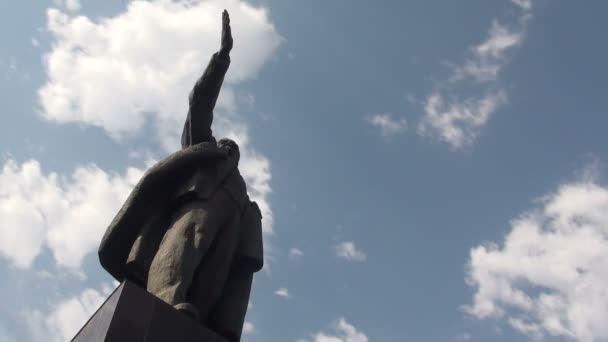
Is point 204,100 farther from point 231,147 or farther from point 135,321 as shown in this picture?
point 135,321

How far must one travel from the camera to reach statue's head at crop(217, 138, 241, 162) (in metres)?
7.23

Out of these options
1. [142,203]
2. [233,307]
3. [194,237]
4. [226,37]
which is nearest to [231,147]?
[226,37]

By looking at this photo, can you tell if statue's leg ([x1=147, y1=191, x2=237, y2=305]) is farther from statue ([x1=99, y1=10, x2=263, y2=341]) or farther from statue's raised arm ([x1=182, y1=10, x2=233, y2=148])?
statue's raised arm ([x1=182, y1=10, x2=233, y2=148])

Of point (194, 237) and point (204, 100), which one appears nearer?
point (194, 237)

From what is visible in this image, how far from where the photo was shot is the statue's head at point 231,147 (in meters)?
7.23

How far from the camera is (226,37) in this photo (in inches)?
287

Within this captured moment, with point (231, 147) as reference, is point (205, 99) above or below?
above

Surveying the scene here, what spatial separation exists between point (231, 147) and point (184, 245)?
1.85 metres

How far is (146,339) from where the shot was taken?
4.54 metres

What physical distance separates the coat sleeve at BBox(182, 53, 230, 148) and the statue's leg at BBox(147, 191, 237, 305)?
3.35ft

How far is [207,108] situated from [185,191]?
1295 millimetres

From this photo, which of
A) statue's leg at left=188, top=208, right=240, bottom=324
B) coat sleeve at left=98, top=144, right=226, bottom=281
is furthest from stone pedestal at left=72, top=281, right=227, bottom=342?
coat sleeve at left=98, top=144, right=226, bottom=281

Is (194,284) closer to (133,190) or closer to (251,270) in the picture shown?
(251,270)

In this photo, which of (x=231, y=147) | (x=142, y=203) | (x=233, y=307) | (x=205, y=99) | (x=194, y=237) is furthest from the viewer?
(x=231, y=147)
